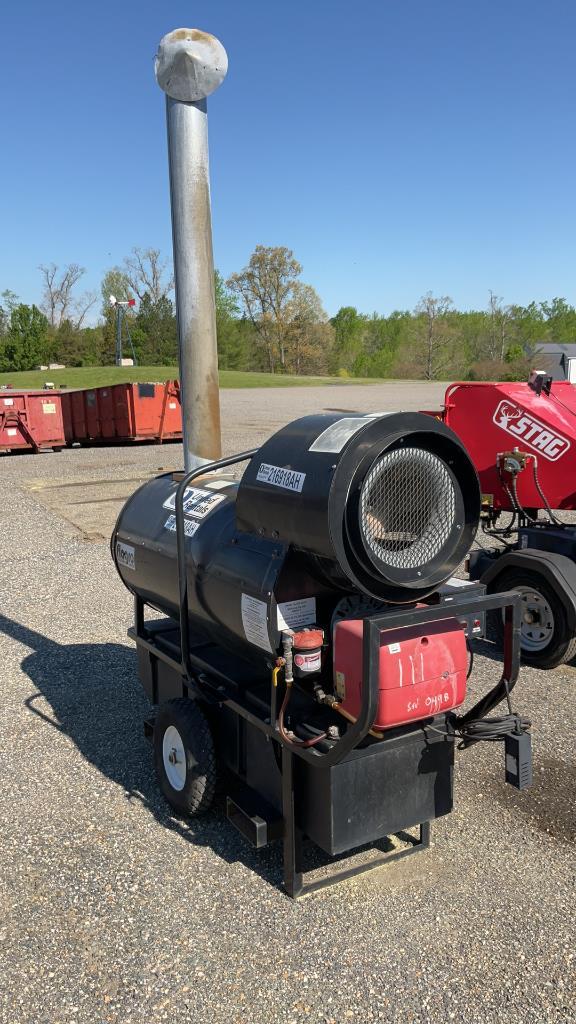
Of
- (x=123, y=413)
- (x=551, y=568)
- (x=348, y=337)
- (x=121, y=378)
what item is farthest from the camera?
(x=348, y=337)

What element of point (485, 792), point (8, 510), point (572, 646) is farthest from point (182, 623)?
point (8, 510)

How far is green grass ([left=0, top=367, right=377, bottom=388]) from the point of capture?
54.8 metres

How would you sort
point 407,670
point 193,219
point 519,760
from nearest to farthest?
1. point 407,670
2. point 519,760
3. point 193,219

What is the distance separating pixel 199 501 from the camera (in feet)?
13.6

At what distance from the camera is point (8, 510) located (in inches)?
488

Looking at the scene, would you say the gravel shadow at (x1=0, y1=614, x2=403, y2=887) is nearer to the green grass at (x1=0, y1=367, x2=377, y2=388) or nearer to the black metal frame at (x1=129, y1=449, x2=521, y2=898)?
the black metal frame at (x1=129, y1=449, x2=521, y2=898)

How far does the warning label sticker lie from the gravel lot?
1.53 metres

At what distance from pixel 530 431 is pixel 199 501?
3.52 m

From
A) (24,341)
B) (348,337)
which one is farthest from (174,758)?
(348,337)

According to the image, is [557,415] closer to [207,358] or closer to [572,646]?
[572,646]

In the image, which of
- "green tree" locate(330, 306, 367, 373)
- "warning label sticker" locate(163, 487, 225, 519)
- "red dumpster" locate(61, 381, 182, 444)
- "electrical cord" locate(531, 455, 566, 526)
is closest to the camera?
"warning label sticker" locate(163, 487, 225, 519)

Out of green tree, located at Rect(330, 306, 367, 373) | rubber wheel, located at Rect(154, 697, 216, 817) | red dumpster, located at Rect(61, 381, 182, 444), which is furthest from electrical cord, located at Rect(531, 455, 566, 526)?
green tree, located at Rect(330, 306, 367, 373)

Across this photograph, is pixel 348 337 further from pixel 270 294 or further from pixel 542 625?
pixel 542 625

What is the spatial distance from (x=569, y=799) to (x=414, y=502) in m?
2.08
